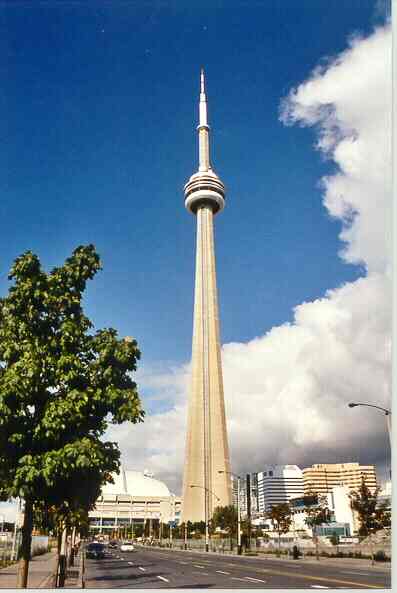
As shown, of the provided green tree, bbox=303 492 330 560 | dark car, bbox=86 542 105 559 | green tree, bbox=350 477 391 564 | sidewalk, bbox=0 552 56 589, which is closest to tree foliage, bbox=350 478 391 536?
green tree, bbox=350 477 391 564

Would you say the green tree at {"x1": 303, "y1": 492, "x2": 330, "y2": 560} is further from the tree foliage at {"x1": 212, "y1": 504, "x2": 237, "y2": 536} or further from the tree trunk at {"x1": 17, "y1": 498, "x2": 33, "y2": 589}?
the tree trunk at {"x1": 17, "y1": 498, "x2": 33, "y2": 589}

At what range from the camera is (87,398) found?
11703 mm

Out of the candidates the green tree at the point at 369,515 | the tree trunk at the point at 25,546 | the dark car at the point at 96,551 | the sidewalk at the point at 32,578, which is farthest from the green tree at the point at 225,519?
the tree trunk at the point at 25,546

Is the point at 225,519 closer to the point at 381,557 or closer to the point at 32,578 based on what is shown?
the point at 381,557

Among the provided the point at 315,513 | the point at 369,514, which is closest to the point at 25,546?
the point at 369,514

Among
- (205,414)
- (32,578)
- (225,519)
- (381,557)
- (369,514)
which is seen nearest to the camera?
(32,578)

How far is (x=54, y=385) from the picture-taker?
12156 millimetres

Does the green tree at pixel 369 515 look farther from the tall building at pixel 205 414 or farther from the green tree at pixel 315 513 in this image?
the tall building at pixel 205 414

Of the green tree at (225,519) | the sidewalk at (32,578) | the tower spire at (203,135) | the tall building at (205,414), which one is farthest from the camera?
the tower spire at (203,135)

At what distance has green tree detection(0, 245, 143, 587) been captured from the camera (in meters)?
11.4

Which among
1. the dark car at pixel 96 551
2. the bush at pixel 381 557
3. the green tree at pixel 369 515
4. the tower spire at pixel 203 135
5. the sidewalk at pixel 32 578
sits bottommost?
the dark car at pixel 96 551

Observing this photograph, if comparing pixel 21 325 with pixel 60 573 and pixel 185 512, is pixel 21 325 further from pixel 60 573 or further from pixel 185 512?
pixel 185 512

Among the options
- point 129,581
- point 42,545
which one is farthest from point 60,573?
point 42,545

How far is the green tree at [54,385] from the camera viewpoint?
11398 millimetres
